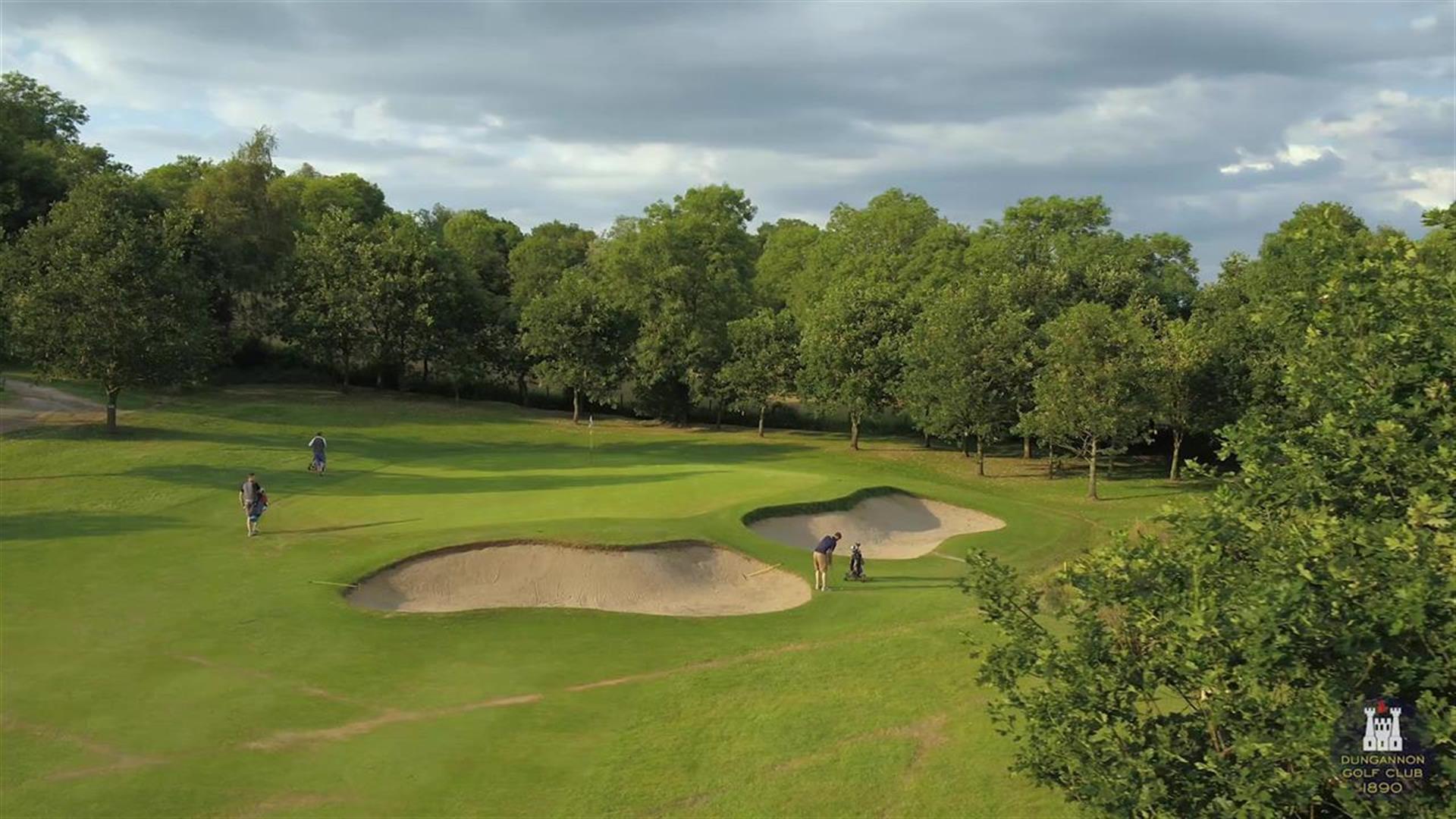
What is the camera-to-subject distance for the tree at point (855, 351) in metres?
64.6

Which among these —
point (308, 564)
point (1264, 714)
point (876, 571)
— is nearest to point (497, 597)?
point (308, 564)

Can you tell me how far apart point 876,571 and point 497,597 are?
13.3 metres

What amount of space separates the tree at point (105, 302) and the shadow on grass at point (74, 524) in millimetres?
15521

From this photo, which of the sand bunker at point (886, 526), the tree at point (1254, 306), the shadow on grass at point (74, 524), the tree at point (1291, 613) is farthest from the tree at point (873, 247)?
the tree at point (1291, 613)

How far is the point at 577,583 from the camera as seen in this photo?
29.2m

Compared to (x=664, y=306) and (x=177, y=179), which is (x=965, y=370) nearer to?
(x=664, y=306)

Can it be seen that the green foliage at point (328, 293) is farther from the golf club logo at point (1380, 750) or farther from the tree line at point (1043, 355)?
the golf club logo at point (1380, 750)

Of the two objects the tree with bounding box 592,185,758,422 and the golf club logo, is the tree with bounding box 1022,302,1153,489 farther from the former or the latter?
the golf club logo

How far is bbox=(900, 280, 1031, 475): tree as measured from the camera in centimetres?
5753

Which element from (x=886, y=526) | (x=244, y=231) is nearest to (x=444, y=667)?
(x=886, y=526)

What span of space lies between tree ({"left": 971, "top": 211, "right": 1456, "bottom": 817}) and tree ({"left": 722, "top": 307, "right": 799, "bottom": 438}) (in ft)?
188

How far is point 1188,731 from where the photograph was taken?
1049 centimetres

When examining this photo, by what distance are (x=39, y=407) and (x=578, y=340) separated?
1361 inches

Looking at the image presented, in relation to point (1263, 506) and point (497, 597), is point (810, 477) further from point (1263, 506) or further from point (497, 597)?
point (1263, 506)
